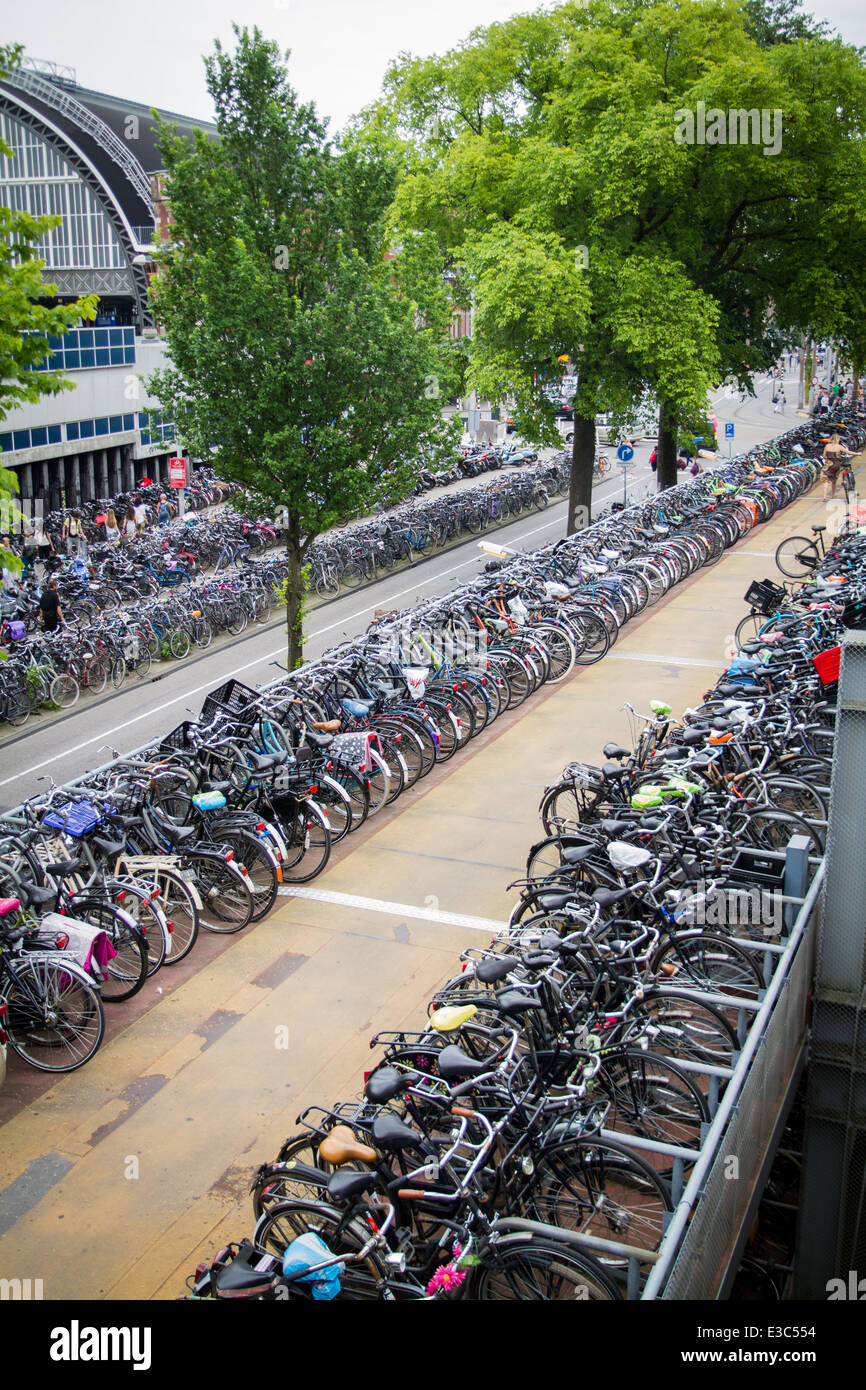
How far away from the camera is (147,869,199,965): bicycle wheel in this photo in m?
7.64

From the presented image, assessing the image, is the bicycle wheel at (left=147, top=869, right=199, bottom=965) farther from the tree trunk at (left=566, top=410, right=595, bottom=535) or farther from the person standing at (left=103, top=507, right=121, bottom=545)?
the person standing at (left=103, top=507, right=121, bottom=545)

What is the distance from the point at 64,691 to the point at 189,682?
1.91m

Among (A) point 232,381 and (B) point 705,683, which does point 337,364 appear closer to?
(A) point 232,381

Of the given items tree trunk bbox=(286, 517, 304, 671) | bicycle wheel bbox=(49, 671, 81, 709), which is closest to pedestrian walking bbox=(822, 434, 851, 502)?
tree trunk bbox=(286, 517, 304, 671)

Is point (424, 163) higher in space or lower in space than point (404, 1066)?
higher

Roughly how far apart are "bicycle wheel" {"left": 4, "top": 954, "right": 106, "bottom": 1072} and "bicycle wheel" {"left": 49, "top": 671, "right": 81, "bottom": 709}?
10.8 m

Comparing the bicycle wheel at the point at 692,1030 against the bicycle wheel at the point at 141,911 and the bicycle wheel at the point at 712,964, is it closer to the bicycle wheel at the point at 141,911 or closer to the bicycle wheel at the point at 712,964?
the bicycle wheel at the point at 712,964

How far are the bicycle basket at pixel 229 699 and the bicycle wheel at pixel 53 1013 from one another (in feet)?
10.7

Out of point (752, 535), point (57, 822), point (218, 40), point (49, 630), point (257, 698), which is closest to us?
point (57, 822)

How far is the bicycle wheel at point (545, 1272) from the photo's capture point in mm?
4223

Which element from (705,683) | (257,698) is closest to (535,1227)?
(257,698)

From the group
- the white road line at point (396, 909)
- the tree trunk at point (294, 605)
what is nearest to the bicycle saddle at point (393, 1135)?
the white road line at point (396, 909)

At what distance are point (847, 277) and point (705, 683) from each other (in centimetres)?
1221

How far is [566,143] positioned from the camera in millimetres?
20875
